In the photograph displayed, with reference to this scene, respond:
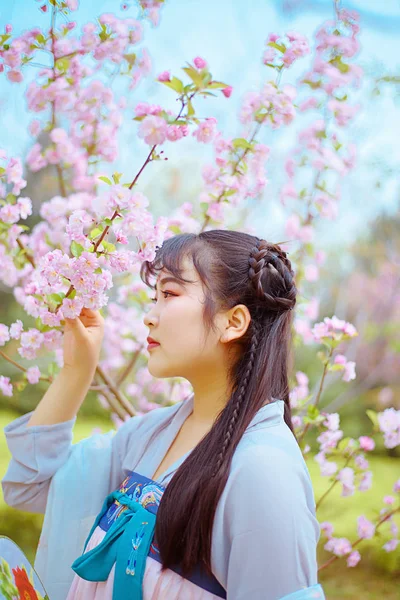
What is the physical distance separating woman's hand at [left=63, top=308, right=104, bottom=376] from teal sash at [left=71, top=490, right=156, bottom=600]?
0.29 metres

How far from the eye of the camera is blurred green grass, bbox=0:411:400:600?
3072 mm

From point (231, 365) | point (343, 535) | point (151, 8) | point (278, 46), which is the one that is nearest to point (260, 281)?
point (231, 365)

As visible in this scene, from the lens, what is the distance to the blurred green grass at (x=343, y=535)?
307 cm

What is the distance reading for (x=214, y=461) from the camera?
3.02 feet

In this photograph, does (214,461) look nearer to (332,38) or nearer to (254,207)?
(332,38)

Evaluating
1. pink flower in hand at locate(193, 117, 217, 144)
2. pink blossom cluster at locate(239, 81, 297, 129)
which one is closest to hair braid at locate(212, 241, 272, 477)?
pink flower in hand at locate(193, 117, 217, 144)

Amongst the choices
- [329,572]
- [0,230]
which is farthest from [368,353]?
[0,230]

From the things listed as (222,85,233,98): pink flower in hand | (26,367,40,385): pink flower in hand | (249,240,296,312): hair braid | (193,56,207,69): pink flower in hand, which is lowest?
(26,367,40,385): pink flower in hand

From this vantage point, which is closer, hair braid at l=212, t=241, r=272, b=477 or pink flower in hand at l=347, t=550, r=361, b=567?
hair braid at l=212, t=241, r=272, b=477

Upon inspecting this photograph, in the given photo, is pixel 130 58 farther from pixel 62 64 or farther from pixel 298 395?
pixel 298 395

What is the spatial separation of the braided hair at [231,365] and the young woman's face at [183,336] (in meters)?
Result: 0.02

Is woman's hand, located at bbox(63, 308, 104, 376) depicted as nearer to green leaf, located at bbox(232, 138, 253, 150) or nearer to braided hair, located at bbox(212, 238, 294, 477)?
braided hair, located at bbox(212, 238, 294, 477)

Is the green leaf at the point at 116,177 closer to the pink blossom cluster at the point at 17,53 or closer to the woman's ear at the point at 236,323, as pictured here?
the woman's ear at the point at 236,323

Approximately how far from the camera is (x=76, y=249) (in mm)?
958
